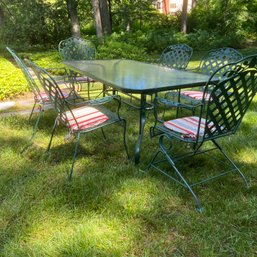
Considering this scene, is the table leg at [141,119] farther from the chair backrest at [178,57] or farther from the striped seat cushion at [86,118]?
the chair backrest at [178,57]

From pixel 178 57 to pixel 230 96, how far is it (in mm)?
2484

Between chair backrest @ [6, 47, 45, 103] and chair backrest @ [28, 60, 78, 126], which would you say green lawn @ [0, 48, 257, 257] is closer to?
chair backrest @ [28, 60, 78, 126]

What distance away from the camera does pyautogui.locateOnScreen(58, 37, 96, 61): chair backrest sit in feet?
16.6

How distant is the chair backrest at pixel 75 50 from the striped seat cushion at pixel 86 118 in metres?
2.46

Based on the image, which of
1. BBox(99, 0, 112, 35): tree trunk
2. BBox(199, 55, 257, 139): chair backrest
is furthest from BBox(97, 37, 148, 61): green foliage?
BBox(199, 55, 257, 139): chair backrest

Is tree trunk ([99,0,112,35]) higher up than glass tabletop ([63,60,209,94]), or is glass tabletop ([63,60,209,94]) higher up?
glass tabletop ([63,60,209,94])

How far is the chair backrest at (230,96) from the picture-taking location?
2.02m

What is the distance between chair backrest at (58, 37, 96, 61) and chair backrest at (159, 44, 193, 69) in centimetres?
141

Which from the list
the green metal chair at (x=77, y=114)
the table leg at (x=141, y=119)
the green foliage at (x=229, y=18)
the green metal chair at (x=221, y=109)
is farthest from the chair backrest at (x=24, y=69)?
the green foliage at (x=229, y=18)

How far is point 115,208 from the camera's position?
2.13 metres

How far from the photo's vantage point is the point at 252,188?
2.40 meters

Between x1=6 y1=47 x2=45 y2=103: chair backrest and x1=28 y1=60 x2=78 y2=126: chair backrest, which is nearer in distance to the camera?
x1=28 y1=60 x2=78 y2=126: chair backrest

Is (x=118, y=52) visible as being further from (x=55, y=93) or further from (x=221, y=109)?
(x=221, y=109)

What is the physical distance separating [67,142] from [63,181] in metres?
0.87
